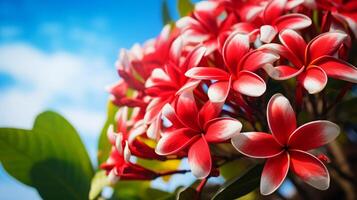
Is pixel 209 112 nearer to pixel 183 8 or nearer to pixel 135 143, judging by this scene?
pixel 135 143

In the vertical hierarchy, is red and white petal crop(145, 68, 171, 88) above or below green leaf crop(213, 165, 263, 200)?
above

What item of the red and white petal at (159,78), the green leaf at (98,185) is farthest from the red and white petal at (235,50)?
the green leaf at (98,185)

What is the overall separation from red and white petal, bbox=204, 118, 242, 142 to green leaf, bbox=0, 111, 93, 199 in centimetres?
43

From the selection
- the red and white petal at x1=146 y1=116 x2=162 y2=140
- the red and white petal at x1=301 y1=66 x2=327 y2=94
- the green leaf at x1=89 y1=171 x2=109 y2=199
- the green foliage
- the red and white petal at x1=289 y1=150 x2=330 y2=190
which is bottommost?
the green foliage

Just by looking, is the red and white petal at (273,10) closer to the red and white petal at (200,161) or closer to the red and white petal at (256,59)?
the red and white petal at (256,59)

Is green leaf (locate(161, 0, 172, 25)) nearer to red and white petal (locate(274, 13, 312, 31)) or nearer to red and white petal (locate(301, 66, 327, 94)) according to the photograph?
red and white petal (locate(274, 13, 312, 31))

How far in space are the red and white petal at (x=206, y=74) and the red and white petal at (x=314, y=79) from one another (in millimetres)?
103

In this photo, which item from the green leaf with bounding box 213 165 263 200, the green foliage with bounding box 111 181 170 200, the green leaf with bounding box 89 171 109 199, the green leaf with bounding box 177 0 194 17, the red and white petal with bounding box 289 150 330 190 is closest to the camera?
the red and white petal with bounding box 289 150 330 190

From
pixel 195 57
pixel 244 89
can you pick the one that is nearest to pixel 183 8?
pixel 195 57

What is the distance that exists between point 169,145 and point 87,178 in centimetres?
43

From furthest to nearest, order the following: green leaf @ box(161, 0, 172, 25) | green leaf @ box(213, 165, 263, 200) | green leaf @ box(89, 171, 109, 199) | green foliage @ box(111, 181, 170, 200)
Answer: green leaf @ box(161, 0, 172, 25), green foliage @ box(111, 181, 170, 200), green leaf @ box(89, 171, 109, 199), green leaf @ box(213, 165, 263, 200)

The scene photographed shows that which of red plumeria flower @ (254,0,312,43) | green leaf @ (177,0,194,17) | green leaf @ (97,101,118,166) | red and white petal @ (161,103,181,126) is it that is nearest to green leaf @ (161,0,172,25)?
green leaf @ (177,0,194,17)

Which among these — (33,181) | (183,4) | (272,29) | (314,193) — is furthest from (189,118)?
(314,193)

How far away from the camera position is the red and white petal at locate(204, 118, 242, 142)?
565 mm
